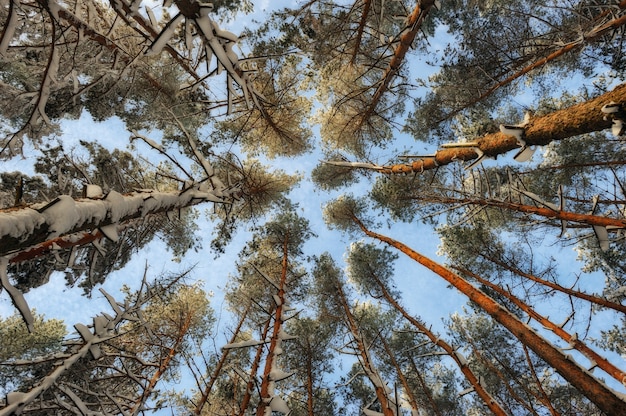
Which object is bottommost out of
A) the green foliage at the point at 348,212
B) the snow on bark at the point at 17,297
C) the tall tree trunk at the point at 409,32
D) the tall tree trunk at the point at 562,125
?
the snow on bark at the point at 17,297

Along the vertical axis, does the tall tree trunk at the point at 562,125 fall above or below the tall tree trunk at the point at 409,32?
below

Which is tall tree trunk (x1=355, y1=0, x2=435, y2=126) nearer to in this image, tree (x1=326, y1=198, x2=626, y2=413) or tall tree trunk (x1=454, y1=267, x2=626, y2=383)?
tree (x1=326, y1=198, x2=626, y2=413)

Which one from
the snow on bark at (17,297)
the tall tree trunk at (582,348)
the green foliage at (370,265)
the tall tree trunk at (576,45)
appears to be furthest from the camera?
the green foliage at (370,265)

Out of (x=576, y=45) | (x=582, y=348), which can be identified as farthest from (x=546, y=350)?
(x=576, y=45)

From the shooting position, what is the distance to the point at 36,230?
223 cm

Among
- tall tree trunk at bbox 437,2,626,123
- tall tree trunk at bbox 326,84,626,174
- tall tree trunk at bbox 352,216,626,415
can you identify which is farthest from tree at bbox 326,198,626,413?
tall tree trunk at bbox 437,2,626,123

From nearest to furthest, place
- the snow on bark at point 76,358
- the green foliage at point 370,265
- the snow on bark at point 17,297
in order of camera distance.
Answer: the snow on bark at point 17,297
the snow on bark at point 76,358
the green foliage at point 370,265

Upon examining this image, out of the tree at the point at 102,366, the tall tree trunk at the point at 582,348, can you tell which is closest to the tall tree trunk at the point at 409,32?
the tall tree trunk at the point at 582,348

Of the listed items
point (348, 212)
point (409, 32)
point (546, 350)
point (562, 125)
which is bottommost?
point (546, 350)

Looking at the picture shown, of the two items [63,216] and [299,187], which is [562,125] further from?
[299,187]

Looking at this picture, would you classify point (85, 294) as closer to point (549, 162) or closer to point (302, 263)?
point (302, 263)

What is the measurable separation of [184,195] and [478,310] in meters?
10.1

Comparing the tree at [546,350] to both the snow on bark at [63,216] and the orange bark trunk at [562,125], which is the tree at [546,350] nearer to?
the orange bark trunk at [562,125]

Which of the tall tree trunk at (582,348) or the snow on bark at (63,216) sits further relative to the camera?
the tall tree trunk at (582,348)
